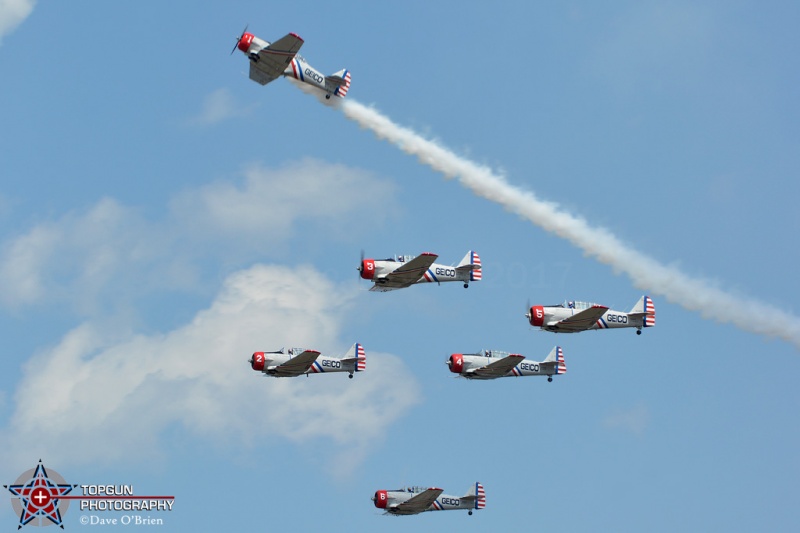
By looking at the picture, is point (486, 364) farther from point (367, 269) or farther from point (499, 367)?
point (367, 269)

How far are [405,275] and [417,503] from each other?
65.8 ft

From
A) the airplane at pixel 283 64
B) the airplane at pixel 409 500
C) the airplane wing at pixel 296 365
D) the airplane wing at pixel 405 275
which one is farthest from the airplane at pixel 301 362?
the airplane at pixel 283 64

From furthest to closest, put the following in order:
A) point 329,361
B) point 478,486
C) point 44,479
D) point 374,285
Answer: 1. point 478,486
2. point 329,361
3. point 374,285
4. point 44,479

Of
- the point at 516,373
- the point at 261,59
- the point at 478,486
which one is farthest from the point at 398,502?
the point at 261,59

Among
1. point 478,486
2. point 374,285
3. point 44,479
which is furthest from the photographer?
point 478,486

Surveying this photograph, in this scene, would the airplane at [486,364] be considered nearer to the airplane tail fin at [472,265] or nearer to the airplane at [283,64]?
the airplane tail fin at [472,265]

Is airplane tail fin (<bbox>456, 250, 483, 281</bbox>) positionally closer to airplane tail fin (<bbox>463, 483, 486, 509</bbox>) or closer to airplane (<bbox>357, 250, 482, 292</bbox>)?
airplane (<bbox>357, 250, 482, 292</bbox>)

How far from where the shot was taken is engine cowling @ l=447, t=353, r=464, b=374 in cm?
9044

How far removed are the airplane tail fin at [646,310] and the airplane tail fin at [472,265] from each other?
11.9 m

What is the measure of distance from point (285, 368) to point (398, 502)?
48.6ft

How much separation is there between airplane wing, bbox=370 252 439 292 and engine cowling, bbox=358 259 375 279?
927mm

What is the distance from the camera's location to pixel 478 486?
327 ft

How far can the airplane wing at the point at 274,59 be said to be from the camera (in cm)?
8250

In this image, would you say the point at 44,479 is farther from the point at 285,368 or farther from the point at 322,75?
the point at 322,75
